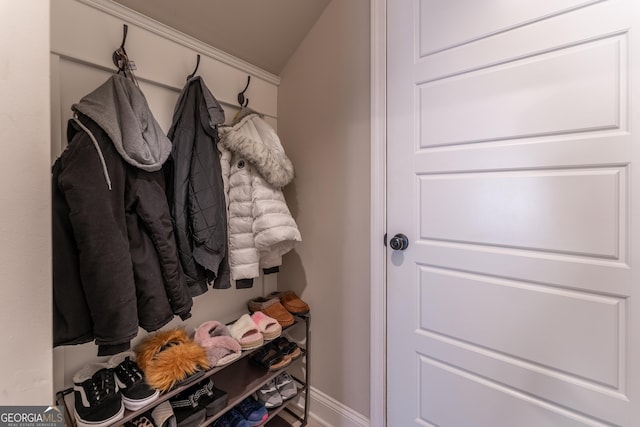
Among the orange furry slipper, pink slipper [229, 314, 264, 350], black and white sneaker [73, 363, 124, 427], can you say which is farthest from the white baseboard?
black and white sneaker [73, 363, 124, 427]

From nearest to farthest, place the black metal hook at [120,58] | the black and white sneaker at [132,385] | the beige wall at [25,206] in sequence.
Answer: the beige wall at [25,206] → the black and white sneaker at [132,385] → the black metal hook at [120,58]

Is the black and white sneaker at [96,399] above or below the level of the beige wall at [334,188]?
below

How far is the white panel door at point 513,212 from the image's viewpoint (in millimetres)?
790

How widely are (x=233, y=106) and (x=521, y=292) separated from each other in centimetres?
151

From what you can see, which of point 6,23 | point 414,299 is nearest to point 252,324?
point 414,299

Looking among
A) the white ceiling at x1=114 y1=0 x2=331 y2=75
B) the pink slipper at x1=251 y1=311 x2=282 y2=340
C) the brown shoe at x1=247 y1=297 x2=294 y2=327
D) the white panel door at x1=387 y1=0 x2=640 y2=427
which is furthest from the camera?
the brown shoe at x1=247 y1=297 x2=294 y2=327

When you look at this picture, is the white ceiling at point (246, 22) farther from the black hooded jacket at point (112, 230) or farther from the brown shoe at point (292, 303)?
the brown shoe at point (292, 303)

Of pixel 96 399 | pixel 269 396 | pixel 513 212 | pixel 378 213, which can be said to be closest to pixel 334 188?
pixel 378 213

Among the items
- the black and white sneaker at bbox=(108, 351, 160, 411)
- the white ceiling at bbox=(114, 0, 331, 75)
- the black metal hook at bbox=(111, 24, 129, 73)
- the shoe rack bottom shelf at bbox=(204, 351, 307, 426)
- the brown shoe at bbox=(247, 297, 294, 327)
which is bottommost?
the shoe rack bottom shelf at bbox=(204, 351, 307, 426)

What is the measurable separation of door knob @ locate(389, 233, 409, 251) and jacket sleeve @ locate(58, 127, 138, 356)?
969 mm

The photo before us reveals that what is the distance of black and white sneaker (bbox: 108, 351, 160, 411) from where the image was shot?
0.92 metres

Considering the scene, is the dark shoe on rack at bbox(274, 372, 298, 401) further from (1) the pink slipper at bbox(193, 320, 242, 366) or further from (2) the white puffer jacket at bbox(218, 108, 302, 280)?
(2) the white puffer jacket at bbox(218, 108, 302, 280)

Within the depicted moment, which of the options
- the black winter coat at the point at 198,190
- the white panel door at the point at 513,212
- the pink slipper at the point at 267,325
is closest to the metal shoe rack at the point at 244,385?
the pink slipper at the point at 267,325

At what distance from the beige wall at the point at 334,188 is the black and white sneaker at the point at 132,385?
83 cm
